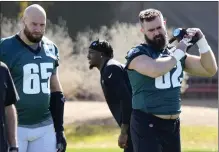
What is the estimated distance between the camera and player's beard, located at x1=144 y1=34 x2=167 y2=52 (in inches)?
204

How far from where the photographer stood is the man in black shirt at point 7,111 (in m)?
4.32

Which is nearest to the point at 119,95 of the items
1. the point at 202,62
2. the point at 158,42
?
the point at 202,62

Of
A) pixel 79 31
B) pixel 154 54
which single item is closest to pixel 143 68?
pixel 154 54

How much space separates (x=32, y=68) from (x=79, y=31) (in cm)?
1066

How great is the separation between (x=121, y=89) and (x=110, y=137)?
6759mm

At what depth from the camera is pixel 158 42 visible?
204 inches

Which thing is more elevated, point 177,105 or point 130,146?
point 177,105

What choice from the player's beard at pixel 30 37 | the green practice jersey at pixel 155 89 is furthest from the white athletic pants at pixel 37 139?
the green practice jersey at pixel 155 89

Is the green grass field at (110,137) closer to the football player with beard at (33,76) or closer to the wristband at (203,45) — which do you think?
the football player with beard at (33,76)

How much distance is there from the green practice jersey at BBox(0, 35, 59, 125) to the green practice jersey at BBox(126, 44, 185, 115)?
775 mm

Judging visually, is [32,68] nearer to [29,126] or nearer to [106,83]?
[29,126]

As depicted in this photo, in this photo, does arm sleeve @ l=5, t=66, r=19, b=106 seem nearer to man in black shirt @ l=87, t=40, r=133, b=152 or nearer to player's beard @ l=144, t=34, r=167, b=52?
player's beard @ l=144, t=34, r=167, b=52

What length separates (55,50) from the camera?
5.73 m

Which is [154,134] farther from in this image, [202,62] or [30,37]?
[30,37]
